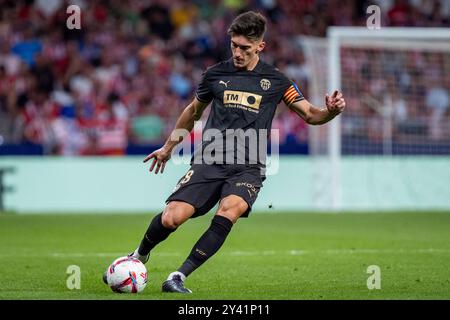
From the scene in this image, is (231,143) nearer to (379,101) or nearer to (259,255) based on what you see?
(259,255)

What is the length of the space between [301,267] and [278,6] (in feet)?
52.7

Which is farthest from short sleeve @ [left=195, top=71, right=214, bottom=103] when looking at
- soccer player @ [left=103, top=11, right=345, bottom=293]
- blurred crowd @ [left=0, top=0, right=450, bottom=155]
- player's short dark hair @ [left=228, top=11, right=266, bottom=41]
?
blurred crowd @ [left=0, top=0, right=450, bottom=155]

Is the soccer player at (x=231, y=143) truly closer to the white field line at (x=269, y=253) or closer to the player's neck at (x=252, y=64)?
the player's neck at (x=252, y=64)

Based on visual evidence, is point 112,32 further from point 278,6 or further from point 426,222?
point 426,222

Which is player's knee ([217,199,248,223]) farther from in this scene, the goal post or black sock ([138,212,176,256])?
the goal post

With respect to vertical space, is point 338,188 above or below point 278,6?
below

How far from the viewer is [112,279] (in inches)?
318

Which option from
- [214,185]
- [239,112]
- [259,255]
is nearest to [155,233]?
[214,185]

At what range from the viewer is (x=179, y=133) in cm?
870

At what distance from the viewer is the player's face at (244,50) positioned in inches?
325

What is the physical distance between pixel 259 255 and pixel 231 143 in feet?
12.1

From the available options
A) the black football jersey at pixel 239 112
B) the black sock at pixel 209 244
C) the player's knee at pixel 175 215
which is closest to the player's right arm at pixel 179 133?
the black football jersey at pixel 239 112
